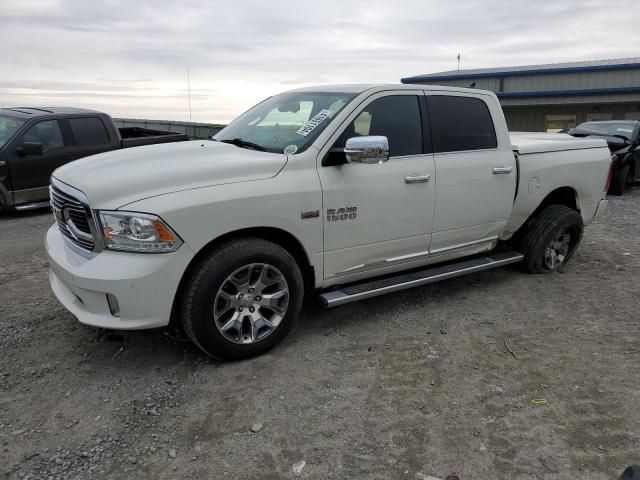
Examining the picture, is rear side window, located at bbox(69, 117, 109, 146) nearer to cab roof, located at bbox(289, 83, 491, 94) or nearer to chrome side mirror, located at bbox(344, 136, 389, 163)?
cab roof, located at bbox(289, 83, 491, 94)

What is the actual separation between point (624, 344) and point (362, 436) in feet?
8.00

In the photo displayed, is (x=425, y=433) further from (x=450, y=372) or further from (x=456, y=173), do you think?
(x=456, y=173)

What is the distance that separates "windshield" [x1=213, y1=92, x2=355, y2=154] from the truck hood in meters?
0.22

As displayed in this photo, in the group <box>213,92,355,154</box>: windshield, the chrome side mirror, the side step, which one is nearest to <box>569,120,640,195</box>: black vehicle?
the side step

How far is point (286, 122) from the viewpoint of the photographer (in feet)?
13.8

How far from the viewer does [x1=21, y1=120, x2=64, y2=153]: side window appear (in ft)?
26.9

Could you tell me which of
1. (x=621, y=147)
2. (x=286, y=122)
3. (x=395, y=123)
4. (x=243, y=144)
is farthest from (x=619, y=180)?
(x=243, y=144)

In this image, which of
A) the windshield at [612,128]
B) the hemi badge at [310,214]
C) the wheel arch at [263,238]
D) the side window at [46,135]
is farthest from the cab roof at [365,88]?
the windshield at [612,128]

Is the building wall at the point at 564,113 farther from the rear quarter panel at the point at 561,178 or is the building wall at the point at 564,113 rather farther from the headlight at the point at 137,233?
the headlight at the point at 137,233

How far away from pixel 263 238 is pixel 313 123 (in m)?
1.00

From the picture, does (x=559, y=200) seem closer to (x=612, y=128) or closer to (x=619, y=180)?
(x=619, y=180)

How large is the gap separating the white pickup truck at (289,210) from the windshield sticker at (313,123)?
0.06 feet

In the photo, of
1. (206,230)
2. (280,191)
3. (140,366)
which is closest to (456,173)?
(280,191)

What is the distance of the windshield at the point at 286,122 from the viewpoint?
3895 mm
